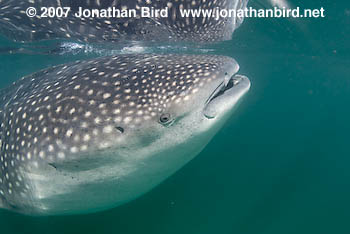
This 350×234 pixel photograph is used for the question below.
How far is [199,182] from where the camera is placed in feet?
32.2

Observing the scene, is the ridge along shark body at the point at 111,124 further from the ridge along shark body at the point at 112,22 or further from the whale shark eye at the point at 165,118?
the ridge along shark body at the point at 112,22

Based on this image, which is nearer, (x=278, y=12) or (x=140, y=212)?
(x=140, y=212)

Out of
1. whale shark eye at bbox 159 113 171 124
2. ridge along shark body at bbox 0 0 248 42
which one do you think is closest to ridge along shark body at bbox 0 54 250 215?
whale shark eye at bbox 159 113 171 124

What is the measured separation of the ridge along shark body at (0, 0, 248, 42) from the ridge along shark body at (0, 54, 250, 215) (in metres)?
2.12

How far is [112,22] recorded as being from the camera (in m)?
5.99

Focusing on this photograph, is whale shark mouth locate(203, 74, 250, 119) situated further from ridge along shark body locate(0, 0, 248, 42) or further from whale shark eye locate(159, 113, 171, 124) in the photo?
ridge along shark body locate(0, 0, 248, 42)

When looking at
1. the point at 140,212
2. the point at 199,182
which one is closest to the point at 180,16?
the point at 140,212

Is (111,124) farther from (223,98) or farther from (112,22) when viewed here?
(112,22)

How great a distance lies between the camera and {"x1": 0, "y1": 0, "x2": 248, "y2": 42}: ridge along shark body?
516 centimetres

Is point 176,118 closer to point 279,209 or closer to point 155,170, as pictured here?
point 155,170

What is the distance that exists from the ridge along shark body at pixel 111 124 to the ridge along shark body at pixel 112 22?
2120 mm

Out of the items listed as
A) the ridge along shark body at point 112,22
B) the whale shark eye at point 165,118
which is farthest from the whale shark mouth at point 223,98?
the ridge along shark body at point 112,22

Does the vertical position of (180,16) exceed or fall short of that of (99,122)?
it exceeds it

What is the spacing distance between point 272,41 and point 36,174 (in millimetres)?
17632
